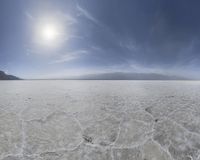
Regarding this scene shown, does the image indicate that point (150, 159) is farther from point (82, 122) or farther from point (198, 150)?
point (82, 122)

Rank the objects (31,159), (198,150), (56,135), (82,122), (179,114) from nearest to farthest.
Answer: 1. (31,159)
2. (198,150)
3. (56,135)
4. (82,122)
5. (179,114)

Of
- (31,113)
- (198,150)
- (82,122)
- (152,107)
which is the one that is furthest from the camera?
(152,107)

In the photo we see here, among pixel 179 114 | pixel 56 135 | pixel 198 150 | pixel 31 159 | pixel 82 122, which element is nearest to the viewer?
pixel 31 159

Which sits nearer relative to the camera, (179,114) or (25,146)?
(25,146)

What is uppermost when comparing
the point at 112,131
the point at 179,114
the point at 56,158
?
the point at 179,114

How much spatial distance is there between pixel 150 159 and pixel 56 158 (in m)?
2.32

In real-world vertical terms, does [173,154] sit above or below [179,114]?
below

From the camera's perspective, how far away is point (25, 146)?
3.90 m

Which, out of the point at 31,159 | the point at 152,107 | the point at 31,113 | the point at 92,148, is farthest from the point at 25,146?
the point at 152,107

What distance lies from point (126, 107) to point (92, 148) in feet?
9.96

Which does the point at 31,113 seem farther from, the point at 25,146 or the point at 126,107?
the point at 126,107

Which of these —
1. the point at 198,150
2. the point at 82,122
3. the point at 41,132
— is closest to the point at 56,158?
the point at 41,132

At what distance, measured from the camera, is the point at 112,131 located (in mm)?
4551

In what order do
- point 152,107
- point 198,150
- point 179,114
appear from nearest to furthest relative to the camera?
point 198,150 → point 179,114 → point 152,107
